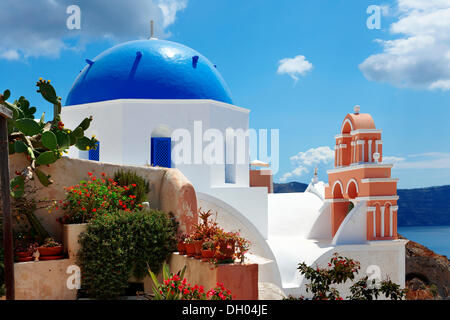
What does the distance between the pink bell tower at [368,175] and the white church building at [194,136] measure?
2.8 inches

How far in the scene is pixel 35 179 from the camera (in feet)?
27.2

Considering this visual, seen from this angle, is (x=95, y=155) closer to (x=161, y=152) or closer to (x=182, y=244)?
(x=161, y=152)

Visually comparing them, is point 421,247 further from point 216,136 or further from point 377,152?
point 216,136

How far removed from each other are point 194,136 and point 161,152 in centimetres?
120

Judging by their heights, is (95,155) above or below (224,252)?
above

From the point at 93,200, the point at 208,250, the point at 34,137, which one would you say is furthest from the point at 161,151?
the point at 208,250

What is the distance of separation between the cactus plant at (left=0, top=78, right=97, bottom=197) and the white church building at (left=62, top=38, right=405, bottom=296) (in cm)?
484

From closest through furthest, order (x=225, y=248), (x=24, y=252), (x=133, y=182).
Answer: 1. (x=225, y=248)
2. (x=24, y=252)
3. (x=133, y=182)

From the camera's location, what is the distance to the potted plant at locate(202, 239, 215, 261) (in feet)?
22.8

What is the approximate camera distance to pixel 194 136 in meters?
14.4

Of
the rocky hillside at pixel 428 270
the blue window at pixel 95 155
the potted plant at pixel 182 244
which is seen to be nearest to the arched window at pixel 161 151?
the blue window at pixel 95 155

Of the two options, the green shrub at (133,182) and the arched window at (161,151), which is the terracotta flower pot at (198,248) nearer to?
the green shrub at (133,182)

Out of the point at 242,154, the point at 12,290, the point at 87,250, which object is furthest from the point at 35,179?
the point at 242,154

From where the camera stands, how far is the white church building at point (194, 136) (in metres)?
14.2
